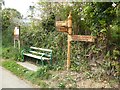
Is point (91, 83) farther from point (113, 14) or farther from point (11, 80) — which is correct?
point (11, 80)

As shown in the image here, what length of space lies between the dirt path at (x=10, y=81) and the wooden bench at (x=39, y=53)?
3.34 feet

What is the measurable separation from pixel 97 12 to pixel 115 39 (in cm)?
100

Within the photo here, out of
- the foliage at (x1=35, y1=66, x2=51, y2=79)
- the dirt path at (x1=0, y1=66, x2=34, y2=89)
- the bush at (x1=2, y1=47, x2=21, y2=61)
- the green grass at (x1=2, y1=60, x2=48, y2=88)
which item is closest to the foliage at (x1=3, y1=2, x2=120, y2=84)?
the foliage at (x1=35, y1=66, x2=51, y2=79)

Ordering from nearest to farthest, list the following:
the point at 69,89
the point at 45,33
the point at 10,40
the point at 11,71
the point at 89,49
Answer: the point at 69,89 < the point at 89,49 < the point at 11,71 < the point at 45,33 < the point at 10,40

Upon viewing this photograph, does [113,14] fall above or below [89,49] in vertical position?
above

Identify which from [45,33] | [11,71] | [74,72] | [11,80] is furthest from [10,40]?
[74,72]

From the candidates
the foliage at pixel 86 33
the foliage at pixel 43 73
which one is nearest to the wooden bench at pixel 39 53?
A: the foliage at pixel 86 33

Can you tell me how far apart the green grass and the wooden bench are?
0.58 metres

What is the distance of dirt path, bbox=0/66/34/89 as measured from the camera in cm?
644

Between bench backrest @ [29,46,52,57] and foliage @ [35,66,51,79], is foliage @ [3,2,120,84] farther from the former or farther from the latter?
bench backrest @ [29,46,52,57]

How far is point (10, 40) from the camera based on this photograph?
39.8ft

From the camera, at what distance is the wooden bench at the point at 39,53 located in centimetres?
777

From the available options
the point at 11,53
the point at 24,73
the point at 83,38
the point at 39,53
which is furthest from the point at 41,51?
the point at 83,38

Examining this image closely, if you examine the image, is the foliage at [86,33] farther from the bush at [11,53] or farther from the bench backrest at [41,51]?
the bush at [11,53]
